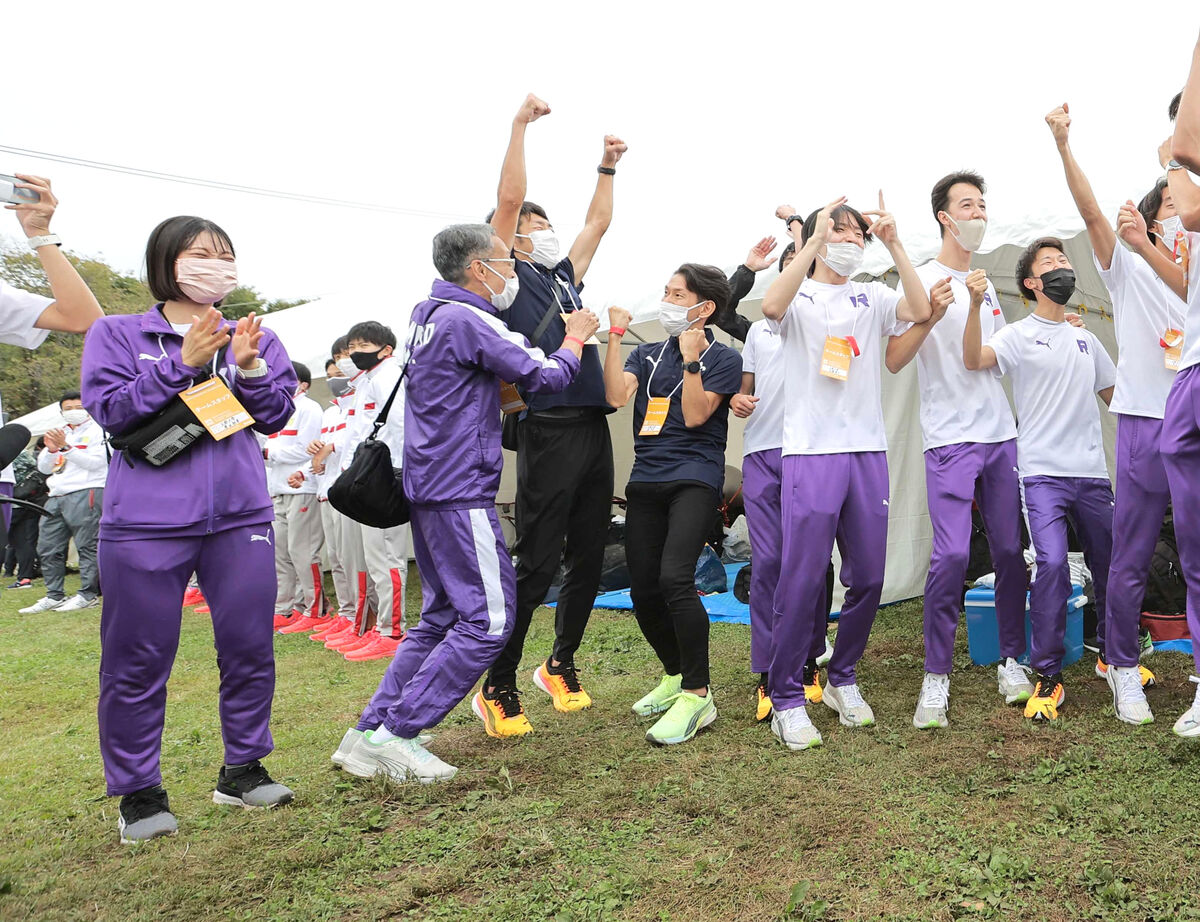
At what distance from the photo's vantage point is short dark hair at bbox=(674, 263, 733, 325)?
420 cm

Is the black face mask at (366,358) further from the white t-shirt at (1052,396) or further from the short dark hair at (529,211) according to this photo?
the white t-shirt at (1052,396)

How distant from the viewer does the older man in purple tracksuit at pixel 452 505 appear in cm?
332

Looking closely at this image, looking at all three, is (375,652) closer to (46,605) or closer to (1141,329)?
(1141,329)

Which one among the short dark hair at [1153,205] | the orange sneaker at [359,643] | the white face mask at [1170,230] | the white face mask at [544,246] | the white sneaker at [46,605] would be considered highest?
the short dark hair at [1153,205]

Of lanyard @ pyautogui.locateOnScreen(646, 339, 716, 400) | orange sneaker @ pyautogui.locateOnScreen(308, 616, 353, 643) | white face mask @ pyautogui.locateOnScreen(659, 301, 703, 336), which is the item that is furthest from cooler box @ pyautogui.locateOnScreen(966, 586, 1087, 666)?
orange sneaker @ pyautogui.locateOnScreen(308, 616, 353, 643)

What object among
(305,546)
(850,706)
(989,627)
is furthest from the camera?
(305,546)

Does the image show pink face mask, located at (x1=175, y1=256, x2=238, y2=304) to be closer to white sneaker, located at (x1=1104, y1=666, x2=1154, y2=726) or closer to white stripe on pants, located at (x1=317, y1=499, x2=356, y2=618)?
white sneaker, located at (x1=1104, y1=666, x2=1154, y2=726)

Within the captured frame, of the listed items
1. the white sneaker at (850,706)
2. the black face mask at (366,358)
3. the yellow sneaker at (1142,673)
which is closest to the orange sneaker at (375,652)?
the black face mask at (366,358)

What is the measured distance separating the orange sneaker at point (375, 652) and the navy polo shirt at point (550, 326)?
304cm

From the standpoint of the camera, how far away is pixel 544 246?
4082mm

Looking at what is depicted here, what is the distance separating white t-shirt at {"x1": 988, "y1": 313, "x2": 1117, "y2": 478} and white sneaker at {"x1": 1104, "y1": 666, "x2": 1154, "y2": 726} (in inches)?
32.8

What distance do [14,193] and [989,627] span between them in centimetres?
Answer: 454

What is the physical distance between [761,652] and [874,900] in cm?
193

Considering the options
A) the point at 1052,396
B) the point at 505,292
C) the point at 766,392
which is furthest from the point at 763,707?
the point at 505,292
